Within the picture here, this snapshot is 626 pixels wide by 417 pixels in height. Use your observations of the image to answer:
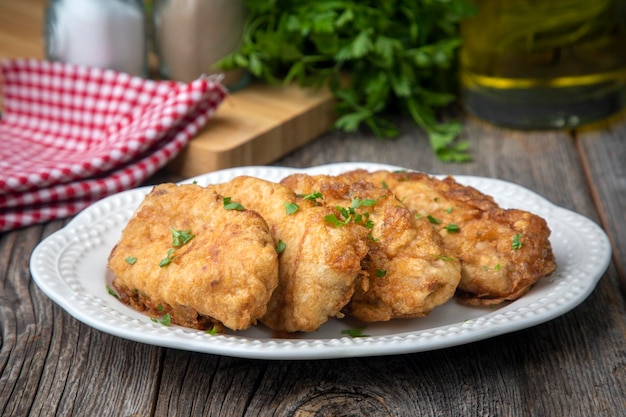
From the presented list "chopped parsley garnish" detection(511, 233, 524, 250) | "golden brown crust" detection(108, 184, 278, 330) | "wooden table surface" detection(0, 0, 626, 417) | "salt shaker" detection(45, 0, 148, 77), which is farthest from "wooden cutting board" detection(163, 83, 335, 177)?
"chopped parsley garnish" detection(511, 233, 524, 250)

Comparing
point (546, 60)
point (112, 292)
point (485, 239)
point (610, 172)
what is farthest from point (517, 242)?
point (546, 60)

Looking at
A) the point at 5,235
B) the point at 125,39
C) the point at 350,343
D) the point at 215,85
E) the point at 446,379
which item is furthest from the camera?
the point at 125,39

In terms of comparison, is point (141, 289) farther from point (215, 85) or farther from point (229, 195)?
point (215, 85)

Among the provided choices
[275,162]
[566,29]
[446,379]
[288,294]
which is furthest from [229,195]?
[566,29]

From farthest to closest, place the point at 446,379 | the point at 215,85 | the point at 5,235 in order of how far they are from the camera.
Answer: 1. the point at 215,85
2. the point at 5,235
3. the point at 446,379

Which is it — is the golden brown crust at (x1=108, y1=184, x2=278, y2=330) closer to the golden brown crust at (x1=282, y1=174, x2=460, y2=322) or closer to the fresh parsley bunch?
the golden brown crust at (x1=282, y1=174, x2=460, y2=322)

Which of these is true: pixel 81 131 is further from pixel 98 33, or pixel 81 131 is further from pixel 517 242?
pixel 517 242

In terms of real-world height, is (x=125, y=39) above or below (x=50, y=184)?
above

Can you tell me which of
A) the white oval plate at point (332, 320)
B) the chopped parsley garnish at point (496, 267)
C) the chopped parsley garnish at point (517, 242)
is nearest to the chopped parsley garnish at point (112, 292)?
the white oval plate at point (332, 320)
